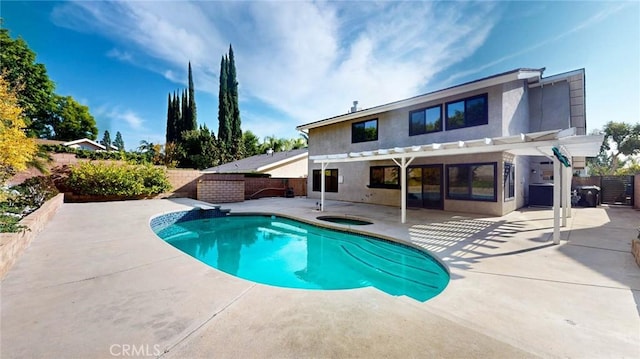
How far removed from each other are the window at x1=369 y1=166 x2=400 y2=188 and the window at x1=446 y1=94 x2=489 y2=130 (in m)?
3.29

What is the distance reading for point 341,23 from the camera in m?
9.91

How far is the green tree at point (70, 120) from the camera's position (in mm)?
31750

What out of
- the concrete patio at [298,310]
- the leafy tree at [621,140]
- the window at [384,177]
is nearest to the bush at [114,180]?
the concrete patio at [298,310]

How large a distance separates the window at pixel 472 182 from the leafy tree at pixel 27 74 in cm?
2529

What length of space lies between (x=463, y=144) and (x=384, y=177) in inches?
238

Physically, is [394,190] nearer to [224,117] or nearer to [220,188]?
[220,188]

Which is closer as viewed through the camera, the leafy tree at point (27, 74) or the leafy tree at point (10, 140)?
the leafy tree at point (10, 140)

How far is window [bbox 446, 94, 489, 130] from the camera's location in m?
9.67

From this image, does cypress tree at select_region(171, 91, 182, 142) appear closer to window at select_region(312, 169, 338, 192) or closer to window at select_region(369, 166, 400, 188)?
window at select_region(312, 169, 338, 192)

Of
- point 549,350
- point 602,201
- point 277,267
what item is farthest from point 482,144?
point 602,201

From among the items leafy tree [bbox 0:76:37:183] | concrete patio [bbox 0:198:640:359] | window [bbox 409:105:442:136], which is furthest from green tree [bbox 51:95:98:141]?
window [bbox 409:105:442:136]

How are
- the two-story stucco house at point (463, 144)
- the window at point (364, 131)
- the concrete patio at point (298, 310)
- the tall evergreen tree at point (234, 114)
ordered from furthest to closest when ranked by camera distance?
the tall evergreen tree at point (234, 114), the window at point (364, 131), the two-story stucco house at point (463, 144), the concrete patio at point (298, 310)

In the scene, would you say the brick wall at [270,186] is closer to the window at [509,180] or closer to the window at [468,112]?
the window at [468,112]

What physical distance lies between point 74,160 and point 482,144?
1866 cm
